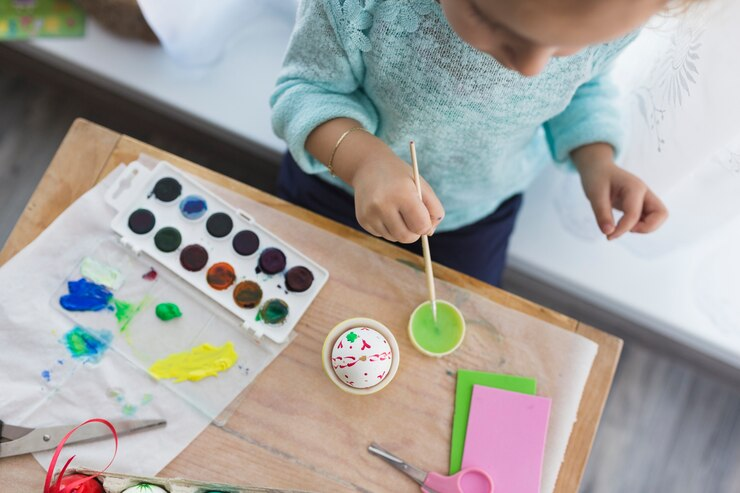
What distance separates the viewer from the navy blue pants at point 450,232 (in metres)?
0.81

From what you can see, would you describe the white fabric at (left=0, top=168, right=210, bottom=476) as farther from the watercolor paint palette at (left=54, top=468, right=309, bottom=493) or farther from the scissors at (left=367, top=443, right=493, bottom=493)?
the scissors at (left=367, top=443, right=493, bottom=493)

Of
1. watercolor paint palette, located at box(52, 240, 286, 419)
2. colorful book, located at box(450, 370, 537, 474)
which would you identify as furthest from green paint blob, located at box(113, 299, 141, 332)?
colorful book, located at box(450, 370, 537, 474)

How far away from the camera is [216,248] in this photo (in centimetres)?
64

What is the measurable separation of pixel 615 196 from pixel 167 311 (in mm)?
497

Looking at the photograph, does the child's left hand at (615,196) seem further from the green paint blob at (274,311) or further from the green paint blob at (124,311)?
the green paint blob at (124,311)

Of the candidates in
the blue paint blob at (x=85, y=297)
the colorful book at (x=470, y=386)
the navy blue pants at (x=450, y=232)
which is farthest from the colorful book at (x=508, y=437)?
the blue paint blob at (x=85, y=297)

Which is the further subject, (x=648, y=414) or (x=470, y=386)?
(x=648, y=414)

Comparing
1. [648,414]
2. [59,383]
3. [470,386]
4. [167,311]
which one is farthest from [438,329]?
[648,414]

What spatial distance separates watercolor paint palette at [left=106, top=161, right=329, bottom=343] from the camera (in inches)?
24.2

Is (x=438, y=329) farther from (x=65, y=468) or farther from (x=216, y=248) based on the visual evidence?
(x=65, y=468)

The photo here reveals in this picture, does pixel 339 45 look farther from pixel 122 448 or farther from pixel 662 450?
pixel 662 450

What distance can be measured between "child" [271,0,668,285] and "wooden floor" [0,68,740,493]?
42 centimetres

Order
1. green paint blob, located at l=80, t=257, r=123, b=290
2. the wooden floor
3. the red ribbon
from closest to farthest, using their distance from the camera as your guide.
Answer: the red ribbon → green paint blob, located at l=80, t=257, r=123, b=290 → the wooden floor

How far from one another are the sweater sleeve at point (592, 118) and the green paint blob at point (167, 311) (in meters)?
0.47
